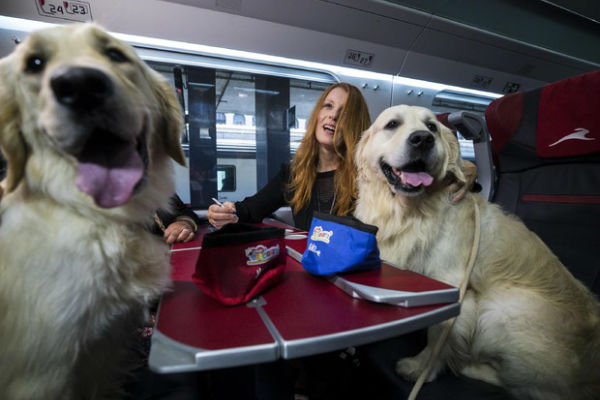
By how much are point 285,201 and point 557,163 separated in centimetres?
194

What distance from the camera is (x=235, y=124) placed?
392 cm

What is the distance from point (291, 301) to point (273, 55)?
3.21 meters

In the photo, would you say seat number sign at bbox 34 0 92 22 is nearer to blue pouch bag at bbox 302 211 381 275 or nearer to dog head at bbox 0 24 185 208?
dog head at bbox 0 24 185 208

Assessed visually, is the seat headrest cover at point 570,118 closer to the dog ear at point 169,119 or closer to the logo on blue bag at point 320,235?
the logo on blue bag at point 320,235

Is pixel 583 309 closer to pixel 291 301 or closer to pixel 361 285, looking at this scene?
pixel 361 285

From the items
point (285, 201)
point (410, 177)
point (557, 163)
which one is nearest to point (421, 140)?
point (410, 177)

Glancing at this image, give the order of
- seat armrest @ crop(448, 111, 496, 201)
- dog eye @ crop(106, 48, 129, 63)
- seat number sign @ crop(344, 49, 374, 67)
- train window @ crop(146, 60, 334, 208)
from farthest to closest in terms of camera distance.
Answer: seat number sign @ crop(344, 49, 374, 67) < train window @ crop(146, 60, 334, 208) < seat armrest @ crop(448, 111, 496, 201) < dog eye @ crop(106, 48, 129, 63)

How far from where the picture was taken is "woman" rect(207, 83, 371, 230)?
210 cm

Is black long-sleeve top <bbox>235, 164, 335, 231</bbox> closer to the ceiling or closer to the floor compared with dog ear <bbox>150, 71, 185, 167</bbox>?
closer to the floor

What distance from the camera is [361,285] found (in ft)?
2.60

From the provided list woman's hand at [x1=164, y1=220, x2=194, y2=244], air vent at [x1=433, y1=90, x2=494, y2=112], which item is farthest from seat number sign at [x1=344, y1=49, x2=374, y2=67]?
woman's hand at [x1=164, y1=220, x2=194, y2=244]

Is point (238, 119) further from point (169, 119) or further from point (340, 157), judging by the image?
point (169, 119)

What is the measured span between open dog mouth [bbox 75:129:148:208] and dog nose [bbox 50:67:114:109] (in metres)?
0.08

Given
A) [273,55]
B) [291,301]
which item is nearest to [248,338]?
[291,301]
